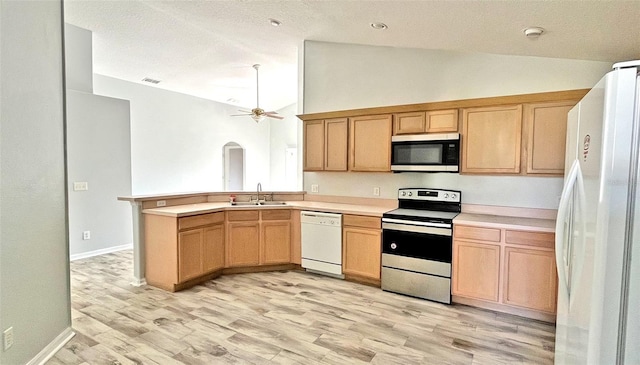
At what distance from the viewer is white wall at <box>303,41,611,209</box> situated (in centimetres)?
326

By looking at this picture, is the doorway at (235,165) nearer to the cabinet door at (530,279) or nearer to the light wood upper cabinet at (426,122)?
the light wood upper cabinet at (426,122)

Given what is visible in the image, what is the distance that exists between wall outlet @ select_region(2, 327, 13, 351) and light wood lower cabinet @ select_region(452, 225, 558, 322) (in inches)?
138

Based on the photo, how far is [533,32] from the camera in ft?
7.44

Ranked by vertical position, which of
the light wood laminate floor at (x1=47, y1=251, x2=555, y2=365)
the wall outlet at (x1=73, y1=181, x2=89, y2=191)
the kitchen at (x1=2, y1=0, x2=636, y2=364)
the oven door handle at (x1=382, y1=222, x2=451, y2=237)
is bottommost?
the light wood laminate floor at (x1=47, y1=251, x2=555, y2=365)

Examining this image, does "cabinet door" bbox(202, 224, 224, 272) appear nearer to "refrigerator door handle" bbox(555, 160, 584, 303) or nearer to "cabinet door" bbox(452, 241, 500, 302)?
"cabinet door" bbox(452, 241, 500, 302)

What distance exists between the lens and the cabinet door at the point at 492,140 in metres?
3.22

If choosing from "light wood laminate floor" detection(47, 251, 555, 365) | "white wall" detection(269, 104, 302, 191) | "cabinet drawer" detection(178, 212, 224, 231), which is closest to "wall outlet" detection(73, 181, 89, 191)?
"light wood laminate floor" detection(47, 251, 555, 365)

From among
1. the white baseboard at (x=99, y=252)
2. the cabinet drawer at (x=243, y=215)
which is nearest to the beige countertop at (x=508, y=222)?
the cabinet drawer at (x=243, y=215)

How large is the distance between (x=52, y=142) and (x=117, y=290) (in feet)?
6.33

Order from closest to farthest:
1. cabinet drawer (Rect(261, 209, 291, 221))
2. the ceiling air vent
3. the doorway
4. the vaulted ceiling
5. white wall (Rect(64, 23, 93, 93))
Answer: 1. the vaulted ceiling
2. cabinet drawer (Rect(261, 209, 291, 221))
3. white wall (Rect(64, 23, 93, 93))
4. the ceiling air vent
5. the doorway

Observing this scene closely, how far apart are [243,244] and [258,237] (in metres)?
0.21

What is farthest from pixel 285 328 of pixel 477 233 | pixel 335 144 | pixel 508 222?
pixel 335 144

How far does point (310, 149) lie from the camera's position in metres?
4.59

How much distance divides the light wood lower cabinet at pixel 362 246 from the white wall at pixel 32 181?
8.96 ft
